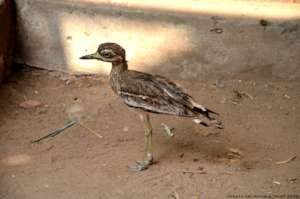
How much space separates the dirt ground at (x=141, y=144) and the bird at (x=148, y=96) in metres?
0.27

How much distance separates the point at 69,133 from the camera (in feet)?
16.0

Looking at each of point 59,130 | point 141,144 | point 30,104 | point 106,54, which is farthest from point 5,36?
point 141,144

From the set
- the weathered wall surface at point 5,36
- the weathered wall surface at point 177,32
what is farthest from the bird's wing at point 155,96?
the weathered wall surface at point 5,36

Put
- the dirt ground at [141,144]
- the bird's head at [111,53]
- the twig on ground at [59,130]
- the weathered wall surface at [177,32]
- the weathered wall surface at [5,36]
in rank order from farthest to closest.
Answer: the weathered wall surface at [5,36], the weathered wall surface at [177,32], the twig on ground at [59,130], the bird's head at [111,53], the dirt ground at [141,144]

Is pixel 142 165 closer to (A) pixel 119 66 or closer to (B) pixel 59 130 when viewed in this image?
(A) pixel 119 66

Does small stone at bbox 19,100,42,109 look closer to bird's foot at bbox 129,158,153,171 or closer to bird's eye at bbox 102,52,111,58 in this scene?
bird's eye at bbox 102,52,111,58

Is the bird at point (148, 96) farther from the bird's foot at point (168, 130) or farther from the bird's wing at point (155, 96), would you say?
the bird's foot at point (168, 130)

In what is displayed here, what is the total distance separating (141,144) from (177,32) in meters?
1.10

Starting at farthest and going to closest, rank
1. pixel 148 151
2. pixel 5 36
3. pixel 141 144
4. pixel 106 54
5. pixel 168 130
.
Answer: pixel 5 36 < pixel 168 130 < pixel 141 144 < pixel 148 151 < pixel 106 54

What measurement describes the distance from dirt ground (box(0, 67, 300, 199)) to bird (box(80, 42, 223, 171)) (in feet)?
0.88

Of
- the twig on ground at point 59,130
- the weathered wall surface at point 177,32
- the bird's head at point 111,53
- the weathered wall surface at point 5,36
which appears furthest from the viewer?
the weathered wall surface at point 5,36

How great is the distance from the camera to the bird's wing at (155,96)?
4250 mm

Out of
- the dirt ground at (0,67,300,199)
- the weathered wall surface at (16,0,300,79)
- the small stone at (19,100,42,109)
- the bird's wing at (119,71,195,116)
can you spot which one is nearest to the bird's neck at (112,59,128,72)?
the bird's wing at (119,71,195,116)

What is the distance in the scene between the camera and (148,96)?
428 centimetres
